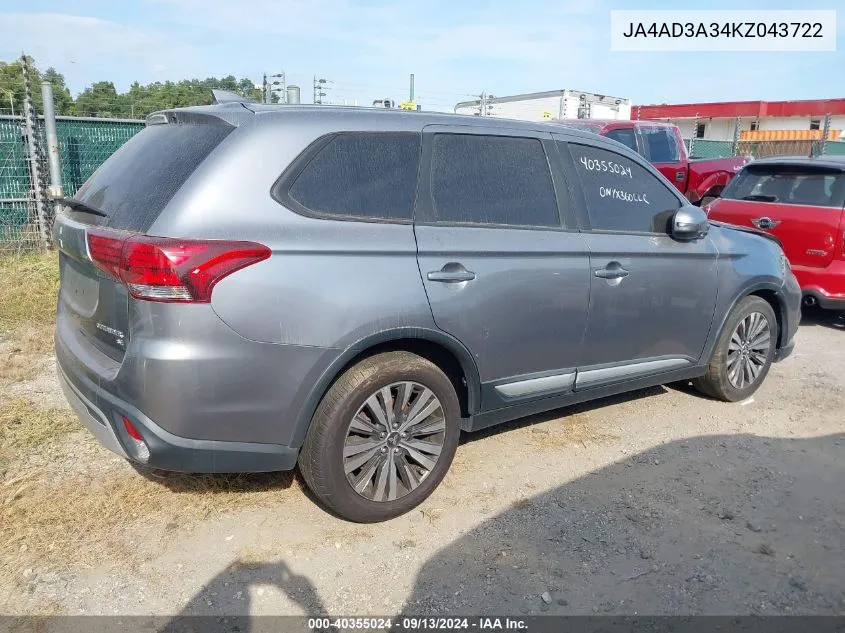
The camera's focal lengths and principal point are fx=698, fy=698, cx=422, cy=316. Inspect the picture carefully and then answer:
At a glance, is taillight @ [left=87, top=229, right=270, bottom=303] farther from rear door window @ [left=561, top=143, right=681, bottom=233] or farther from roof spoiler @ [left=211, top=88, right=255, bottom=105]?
rear door window @ [left=561, top=143, right=681, bottom=233]

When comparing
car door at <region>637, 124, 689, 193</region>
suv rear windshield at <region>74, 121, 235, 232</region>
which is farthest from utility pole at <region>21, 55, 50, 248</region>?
car door at <region>637, 124, 689, 193</region>

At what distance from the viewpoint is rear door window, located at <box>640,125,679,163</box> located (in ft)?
37.7

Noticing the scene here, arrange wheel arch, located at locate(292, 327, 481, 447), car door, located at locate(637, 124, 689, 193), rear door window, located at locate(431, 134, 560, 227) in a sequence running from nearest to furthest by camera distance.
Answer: wheel arch, located at locate(292, 327, 481, 447) → rear door window, located at locate(431, 134, 560, 227) → car door, located at locate(637, 124, 689, 193)

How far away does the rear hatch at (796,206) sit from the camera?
6.45 metres

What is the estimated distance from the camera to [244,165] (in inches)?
108

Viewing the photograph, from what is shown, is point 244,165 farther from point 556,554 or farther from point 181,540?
point 556,554

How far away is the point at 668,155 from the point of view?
12023mm

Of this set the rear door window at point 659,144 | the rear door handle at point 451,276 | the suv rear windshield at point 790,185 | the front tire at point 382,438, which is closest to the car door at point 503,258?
the rear door handle at point 451,276

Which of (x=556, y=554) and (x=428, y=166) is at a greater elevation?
(x=428, y=166)

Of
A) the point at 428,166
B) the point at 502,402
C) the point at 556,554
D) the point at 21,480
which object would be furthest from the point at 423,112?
the point at 21,480

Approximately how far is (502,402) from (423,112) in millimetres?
1486

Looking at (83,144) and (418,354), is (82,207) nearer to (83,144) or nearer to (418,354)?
(418,354)

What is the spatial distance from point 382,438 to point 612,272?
1.61 m

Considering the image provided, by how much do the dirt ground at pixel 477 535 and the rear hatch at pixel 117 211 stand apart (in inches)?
32.7
